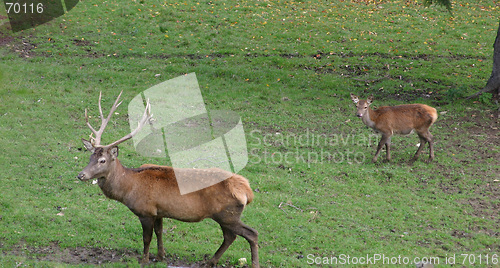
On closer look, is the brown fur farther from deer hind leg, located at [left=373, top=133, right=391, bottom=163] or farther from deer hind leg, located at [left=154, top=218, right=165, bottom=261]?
deer hind leg, located at [left=373, top=133, right=391, bottom=163]

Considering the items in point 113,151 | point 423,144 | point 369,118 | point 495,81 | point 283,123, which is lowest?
point 283,123

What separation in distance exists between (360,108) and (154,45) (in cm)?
889

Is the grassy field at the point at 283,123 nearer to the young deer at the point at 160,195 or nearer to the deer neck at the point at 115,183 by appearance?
the young deer at the point at 160,195

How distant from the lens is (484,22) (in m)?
21.5

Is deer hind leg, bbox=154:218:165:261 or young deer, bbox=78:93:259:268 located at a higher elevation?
young deer, bbox=78:93:259:268

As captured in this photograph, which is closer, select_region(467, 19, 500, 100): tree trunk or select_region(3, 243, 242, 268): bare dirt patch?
select_region(3, 243, 242, 268): bare dirt patch

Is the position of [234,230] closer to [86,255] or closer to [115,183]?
[115,183]

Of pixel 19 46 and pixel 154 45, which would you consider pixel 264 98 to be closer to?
pixel 154 45

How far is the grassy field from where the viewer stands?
8.53 m

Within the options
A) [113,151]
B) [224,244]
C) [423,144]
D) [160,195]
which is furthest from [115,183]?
[423,144]

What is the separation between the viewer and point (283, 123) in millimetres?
13859

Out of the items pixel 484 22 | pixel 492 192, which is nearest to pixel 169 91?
pixel 492 192

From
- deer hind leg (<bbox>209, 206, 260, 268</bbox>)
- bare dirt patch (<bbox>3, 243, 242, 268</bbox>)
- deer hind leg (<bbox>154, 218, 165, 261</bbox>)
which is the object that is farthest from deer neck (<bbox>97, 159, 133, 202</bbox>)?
deer hind leg (<bbox>209, 206, 260, 268</bbox>)

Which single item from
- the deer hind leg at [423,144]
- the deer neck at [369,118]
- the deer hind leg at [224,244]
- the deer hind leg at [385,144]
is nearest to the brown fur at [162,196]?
the deer hind leg at [224,244]
